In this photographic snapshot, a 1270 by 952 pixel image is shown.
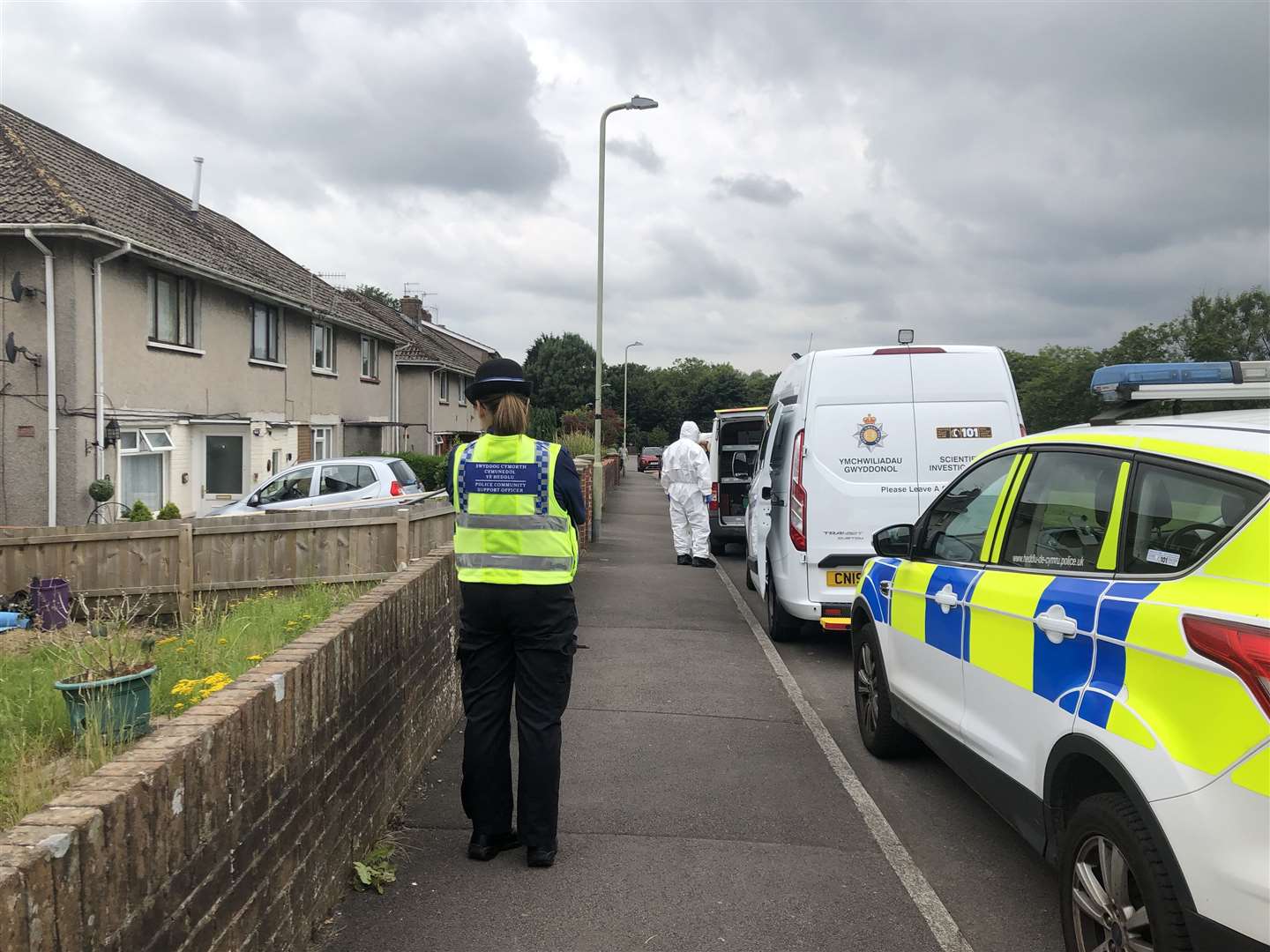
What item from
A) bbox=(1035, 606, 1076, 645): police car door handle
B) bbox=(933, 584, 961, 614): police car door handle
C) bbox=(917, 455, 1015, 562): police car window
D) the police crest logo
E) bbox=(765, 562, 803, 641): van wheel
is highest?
the police crest logo

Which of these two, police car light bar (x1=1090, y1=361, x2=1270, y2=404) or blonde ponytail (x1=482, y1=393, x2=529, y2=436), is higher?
police car light bar (x1=1090, y1=361, x2=1270, y2=404)

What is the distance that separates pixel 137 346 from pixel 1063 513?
16906mm

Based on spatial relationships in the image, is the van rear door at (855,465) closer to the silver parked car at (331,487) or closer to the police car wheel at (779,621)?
the police car wheel at (779,621)

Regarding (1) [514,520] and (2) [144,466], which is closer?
(1) [514,520]

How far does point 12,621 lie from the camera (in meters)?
10.0

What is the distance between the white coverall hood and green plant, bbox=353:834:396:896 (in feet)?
35.8

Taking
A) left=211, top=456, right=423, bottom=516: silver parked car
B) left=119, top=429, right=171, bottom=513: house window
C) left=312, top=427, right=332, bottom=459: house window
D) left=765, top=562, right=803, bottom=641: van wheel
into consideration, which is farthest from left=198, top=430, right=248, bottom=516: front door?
left=765, top=562, right=803, bottom=641: van wheel

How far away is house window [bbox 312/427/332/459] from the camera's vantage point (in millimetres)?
26125

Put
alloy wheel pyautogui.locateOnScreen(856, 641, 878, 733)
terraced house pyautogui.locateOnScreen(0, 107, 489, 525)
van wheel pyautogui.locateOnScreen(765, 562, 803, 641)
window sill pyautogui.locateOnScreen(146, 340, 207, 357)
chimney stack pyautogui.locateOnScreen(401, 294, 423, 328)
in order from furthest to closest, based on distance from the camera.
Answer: chimney stack pyautogui.locateOnScreen(401, 294, 423, 328), window sill pyautogui.locateOnScreen(146, 340, 207, 357), terraced house pyautogui.locateOnScreen(0, 107, 489, 525), van wheel pyautogui.locateOnScreen(765, 562, 803, 641), alloy wheel pyautogui.locateOnScreen(856, 641, 878, 733)

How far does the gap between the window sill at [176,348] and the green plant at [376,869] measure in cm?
1573

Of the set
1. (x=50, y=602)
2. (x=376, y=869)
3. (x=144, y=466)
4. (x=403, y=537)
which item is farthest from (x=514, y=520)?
(x=144, y=466)

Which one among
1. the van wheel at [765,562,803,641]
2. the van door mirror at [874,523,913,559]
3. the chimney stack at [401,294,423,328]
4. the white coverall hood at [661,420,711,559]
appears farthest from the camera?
the chimney stack at [401,294,423,328]

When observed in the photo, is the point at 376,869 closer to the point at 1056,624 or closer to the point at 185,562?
the point at 1056,624

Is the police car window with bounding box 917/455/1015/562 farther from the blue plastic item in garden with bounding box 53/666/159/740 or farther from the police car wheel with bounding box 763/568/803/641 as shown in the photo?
the police car wheel with bounding box 763/568/803/641
